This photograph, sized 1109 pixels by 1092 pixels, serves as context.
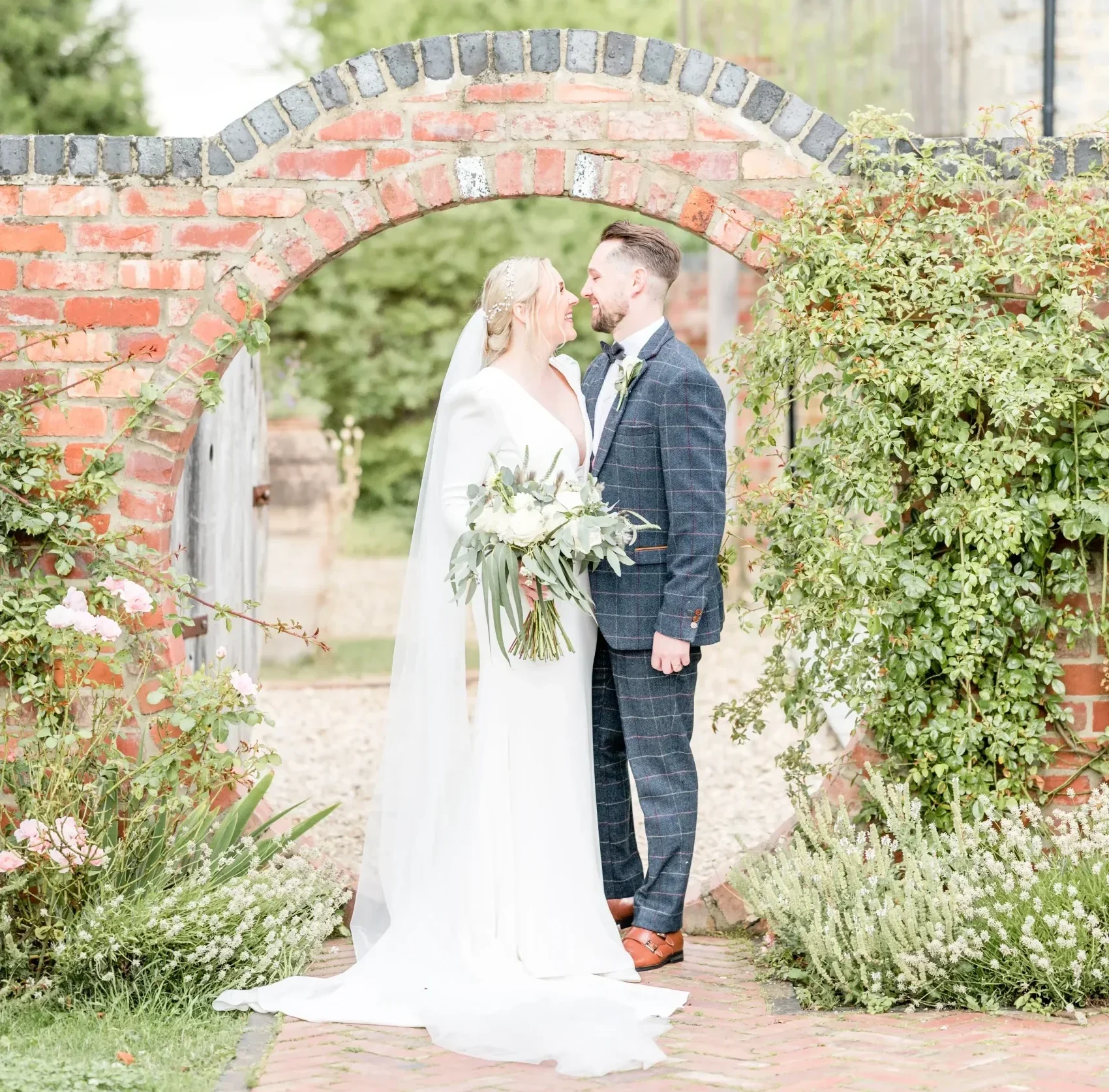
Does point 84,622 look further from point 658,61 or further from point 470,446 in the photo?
point 658,61

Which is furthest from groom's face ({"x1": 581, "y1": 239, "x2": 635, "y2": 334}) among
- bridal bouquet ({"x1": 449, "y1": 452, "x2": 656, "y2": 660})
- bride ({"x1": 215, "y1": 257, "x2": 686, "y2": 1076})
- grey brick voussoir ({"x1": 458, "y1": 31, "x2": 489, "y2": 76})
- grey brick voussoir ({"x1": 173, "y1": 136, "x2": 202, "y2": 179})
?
grey brick voussoir ({"x1": 173, "y1": 136, "x2": 202, "y2": 179})

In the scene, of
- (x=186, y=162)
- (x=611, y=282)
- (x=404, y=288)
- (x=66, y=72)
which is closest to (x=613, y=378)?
(x=611, y=282)

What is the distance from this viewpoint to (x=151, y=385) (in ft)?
15.2

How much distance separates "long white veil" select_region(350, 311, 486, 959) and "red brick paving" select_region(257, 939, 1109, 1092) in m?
0.56

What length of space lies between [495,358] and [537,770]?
4.09 ft

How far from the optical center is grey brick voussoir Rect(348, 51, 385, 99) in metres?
4.64

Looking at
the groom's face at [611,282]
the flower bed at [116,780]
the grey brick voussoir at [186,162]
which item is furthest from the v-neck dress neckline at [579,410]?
the grey brick voussoir at [186,162]

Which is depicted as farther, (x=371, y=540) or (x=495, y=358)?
(x=371, y=540)

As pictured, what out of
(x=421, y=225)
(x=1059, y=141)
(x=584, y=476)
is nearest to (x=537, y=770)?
(x=584, y=476)

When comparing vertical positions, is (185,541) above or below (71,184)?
below

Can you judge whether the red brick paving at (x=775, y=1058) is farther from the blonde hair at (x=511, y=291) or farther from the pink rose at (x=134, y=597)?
the blonde hair at (x=511, y=291)

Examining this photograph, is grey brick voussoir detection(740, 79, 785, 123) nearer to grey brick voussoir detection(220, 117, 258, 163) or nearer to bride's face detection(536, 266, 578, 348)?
bride's face detection(536, 266, 578, 348)

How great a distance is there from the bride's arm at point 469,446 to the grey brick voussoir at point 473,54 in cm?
116

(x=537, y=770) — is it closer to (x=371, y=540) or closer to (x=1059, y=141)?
(x=1059, y=141)
